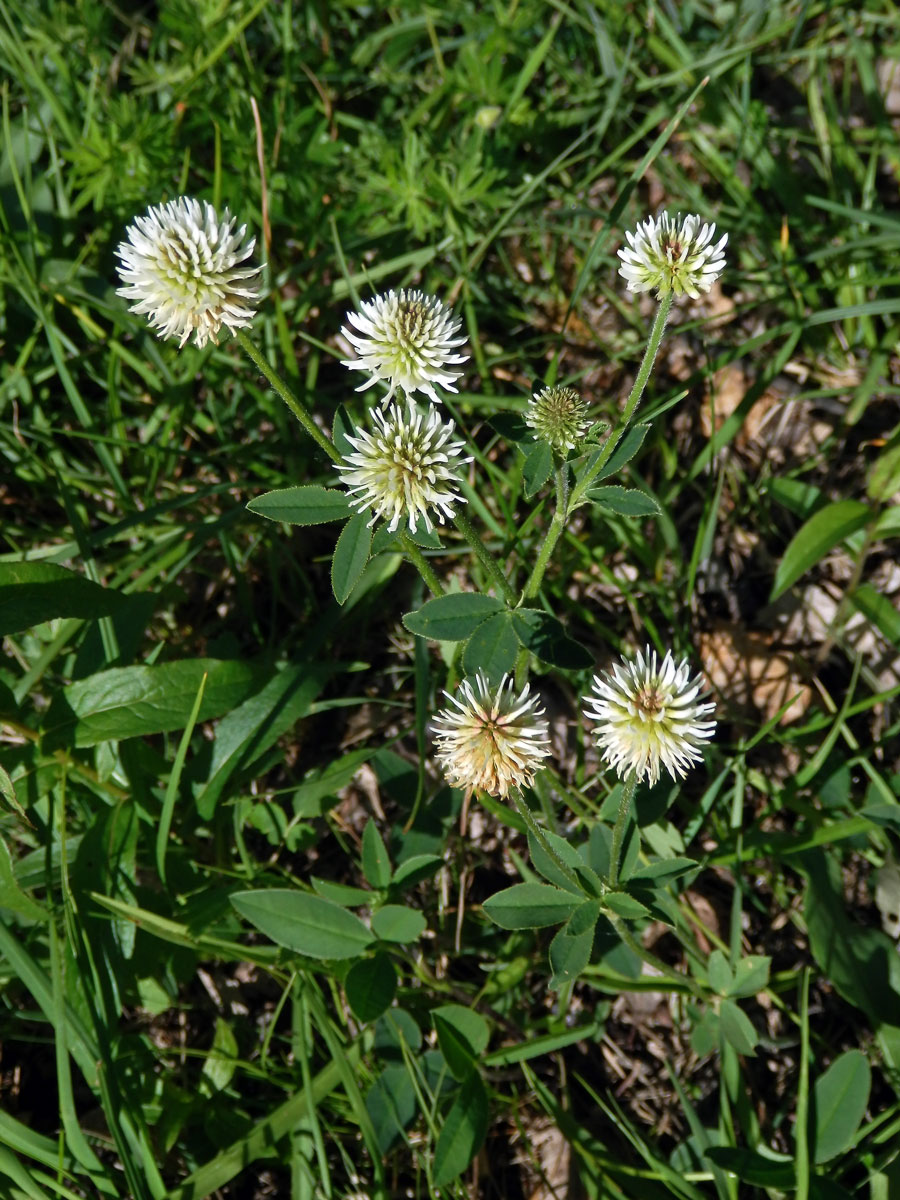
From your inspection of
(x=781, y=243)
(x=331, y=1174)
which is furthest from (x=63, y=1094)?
(x=781, y=243)

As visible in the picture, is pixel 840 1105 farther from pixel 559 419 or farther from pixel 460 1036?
pixel 559 419

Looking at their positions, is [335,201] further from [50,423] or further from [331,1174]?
[331,1174]

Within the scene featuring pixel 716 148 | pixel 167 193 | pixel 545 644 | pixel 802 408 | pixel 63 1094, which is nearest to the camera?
pixel 545 644

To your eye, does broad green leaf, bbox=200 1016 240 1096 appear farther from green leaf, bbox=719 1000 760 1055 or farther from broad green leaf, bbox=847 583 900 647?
broad green leaf, bbox=847 583 900 647

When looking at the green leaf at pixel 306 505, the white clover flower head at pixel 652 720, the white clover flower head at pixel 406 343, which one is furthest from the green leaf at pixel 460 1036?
the white clover flower head at pixel 406 343

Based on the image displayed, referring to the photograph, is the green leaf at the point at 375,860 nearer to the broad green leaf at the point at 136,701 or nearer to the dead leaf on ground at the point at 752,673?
the broad green leaf at the point at 136,701

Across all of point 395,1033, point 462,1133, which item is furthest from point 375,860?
point 462,1133

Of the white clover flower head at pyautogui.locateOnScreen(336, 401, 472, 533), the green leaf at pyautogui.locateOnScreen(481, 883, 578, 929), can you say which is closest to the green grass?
the green leaf at pyautogui.locateOnScreen(481, 883, 578, 929)
